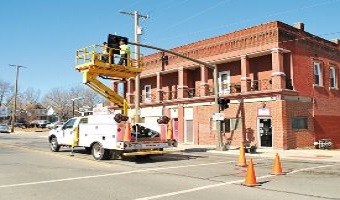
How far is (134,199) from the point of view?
28.0ft

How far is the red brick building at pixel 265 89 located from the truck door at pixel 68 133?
1209cm

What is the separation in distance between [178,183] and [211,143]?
1907 centimetres

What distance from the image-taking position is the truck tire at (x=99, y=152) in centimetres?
1689

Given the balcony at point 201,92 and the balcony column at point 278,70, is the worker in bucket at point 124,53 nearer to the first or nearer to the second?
the balcony at point 201,92

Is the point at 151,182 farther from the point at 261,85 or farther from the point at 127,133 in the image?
the point at 261,85

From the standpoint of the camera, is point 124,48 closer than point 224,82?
Yes

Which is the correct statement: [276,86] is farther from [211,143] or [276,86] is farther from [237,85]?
[211,143]

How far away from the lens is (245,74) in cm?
2708

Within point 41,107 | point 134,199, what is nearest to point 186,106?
point 134,199

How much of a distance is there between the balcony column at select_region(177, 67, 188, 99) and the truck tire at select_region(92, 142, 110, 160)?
15.6m

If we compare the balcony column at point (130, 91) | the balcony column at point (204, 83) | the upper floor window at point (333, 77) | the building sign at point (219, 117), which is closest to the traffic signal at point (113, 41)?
the building sign at point (219, 117)

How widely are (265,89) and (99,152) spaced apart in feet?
46.6

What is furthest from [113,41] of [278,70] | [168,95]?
[168,95]

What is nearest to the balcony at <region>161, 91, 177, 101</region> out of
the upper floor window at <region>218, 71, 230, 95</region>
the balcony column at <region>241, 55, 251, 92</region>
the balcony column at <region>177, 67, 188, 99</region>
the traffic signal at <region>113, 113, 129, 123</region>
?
the balcony column at <region>177, 67, 188, 99</region>
